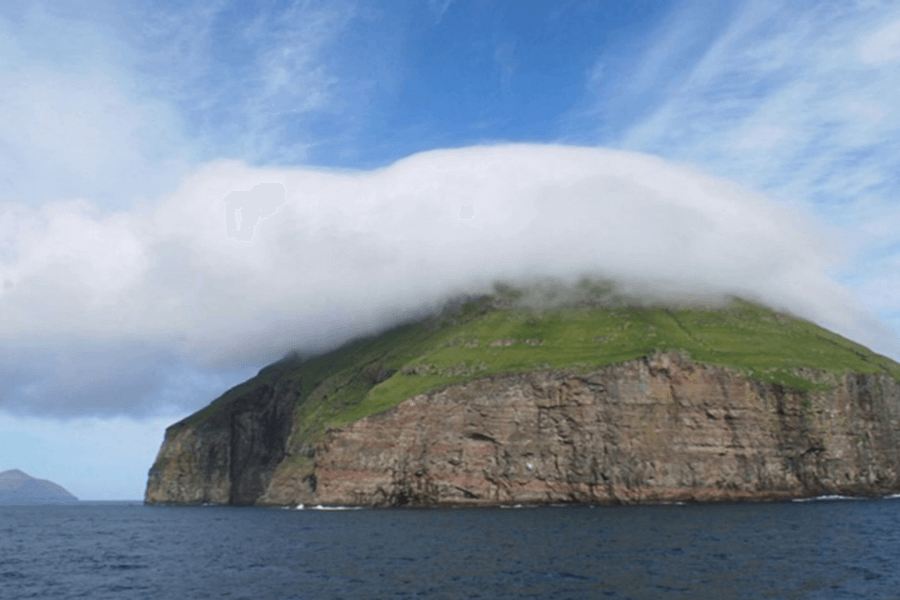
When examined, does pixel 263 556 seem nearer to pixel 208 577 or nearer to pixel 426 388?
pixel 208 577

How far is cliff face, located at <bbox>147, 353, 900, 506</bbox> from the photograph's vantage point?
169750mm

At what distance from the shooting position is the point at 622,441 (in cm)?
17175

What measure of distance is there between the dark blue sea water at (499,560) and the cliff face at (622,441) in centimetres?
4650

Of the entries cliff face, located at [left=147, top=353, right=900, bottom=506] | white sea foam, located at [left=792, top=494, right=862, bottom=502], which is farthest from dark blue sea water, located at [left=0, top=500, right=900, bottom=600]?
cliff face, located at [left=147, top=353, right=900, bottom=506]

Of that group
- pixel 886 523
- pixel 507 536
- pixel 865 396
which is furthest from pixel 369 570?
pixel 865 396

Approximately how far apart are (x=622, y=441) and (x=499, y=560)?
10543cm

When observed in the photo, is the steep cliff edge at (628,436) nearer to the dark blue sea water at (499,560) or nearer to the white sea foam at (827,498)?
the white sea foam at (827,498)

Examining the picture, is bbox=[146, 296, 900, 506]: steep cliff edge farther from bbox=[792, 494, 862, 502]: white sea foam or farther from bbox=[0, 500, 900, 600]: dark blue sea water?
bbox=[0, 500, 900, 600]: dark blue sea water

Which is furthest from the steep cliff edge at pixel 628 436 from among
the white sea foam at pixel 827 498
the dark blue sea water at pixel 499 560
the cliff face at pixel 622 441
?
the dark blue sea water at pixel 499 560

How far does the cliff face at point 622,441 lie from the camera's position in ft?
557

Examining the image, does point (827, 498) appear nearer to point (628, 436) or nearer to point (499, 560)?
point (628, 436)

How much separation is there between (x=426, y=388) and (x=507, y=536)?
9594 centimetres

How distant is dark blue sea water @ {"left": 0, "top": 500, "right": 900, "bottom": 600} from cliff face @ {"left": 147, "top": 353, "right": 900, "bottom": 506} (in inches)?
1831

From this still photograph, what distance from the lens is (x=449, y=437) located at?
6993 inches
